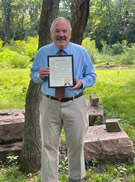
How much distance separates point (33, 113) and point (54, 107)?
116 centimetres

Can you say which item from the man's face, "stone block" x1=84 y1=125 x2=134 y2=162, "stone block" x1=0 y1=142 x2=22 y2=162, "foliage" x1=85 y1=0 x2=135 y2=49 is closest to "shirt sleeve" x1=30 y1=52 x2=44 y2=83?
the man's face

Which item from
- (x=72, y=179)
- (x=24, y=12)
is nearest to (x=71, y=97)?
(x=72, y=179)

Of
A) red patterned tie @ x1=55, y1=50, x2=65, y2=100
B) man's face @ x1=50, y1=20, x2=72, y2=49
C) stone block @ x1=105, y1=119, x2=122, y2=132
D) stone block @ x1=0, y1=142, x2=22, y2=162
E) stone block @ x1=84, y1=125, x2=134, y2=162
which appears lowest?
stone block @ x1=0, y1=142, x2=22, y2=162

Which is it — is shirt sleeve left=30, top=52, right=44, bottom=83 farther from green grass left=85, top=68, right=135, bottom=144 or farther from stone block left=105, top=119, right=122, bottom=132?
green grass left=85, top=68, right=135, bottom=144

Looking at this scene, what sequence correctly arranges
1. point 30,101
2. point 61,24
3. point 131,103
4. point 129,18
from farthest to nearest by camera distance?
point 129,18, point 131,103, point 30,101, point 61,24

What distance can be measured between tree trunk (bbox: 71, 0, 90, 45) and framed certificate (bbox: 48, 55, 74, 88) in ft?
4.93

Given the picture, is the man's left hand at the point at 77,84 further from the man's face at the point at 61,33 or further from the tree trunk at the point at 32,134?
the tree trunk at the point at 32,134

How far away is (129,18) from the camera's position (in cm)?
3147

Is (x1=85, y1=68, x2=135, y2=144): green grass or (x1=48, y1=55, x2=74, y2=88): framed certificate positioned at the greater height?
(x1=48, y1=55, x2=74, y2=88): framed certificate

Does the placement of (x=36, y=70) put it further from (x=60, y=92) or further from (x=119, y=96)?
(x=119, y=96)

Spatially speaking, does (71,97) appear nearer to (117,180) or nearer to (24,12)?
(117,180)

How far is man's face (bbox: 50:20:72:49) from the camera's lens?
262 cm

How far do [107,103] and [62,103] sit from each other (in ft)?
15.3

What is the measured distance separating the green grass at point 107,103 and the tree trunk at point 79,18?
1893 mm
